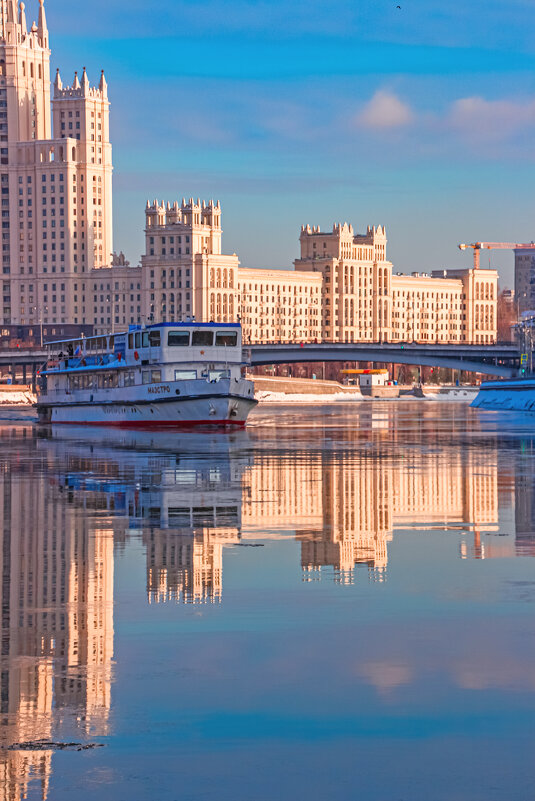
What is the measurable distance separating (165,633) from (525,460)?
36738 millimetres

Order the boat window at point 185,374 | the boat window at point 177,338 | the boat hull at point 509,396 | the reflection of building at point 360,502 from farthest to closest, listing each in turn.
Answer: the boat hull at point 509,396 → the boat window at point 177,338 → the boat window at point 185,374 → the reflection of building at point 360,502

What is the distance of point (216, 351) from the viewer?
88.9 metres

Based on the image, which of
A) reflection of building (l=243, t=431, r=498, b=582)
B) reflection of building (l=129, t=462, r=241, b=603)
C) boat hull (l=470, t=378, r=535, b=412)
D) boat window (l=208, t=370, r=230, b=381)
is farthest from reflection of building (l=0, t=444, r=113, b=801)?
boat hull (l=470, t=378, r=535, b=412)

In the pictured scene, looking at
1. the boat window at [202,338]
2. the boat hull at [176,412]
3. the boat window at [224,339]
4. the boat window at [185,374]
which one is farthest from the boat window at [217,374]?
the boat hull at [176,412]

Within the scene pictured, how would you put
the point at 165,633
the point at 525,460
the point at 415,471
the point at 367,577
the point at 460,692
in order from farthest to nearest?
the point at 525,460 < the point at 415,471 < the point at 367,577 < the point at 165,633 < the point at 460,692

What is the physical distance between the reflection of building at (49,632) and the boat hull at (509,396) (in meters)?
121

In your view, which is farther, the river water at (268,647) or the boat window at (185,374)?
the boat window at (185,374)

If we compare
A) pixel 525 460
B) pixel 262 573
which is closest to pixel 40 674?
pixel 262 573

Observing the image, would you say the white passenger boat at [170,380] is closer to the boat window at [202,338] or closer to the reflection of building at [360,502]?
the boat window at [202,338]

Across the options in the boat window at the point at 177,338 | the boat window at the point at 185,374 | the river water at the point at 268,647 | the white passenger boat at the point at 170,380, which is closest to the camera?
the river water at the point at 268,647

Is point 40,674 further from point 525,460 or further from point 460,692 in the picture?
point 525,460

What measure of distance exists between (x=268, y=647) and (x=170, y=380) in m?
71.7

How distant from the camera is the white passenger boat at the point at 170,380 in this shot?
278 ft

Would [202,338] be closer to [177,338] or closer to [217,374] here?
[177,338]
